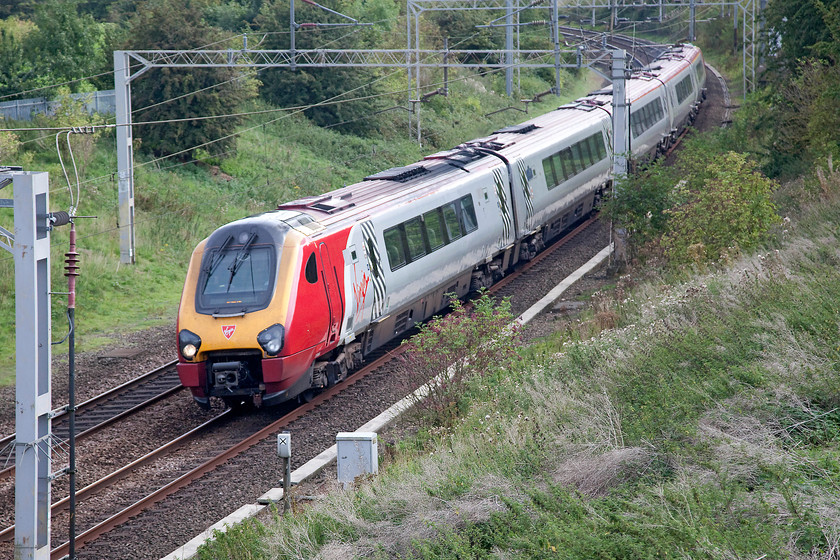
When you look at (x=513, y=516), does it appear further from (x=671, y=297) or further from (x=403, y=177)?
(x=403, y=177)

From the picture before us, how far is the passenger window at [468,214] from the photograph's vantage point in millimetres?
17953

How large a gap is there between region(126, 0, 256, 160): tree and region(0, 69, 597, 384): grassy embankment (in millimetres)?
614

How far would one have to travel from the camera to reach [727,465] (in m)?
6.98

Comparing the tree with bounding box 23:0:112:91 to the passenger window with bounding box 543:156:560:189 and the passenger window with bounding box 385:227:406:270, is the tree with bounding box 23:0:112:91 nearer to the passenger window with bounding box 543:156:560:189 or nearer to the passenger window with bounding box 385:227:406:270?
the passenger window with bounding box 543:156:560:189

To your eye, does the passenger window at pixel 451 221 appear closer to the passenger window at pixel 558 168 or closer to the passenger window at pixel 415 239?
the passenger window at pixel 415 239

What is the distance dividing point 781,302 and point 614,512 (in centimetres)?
459

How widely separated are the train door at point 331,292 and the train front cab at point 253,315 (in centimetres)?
8

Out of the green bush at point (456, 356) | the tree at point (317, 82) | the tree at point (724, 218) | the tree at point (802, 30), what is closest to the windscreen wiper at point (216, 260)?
the green bush at point (456, 356)

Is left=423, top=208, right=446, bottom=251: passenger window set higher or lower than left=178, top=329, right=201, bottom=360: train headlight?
higher

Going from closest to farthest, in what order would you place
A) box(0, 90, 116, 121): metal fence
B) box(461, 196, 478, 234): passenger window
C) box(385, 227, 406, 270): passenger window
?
1. box(385, 227, 406, 270): passenger window
2. box(461, 196, 478, 234): passenger window
3. box(0, 90, 116, 121): metal fence

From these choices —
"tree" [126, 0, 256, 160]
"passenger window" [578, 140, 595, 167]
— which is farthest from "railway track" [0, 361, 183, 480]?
"tree" [126, 0, 256, 160]

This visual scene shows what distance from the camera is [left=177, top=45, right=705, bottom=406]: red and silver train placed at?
12891 millimetres

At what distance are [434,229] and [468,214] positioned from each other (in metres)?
1.45

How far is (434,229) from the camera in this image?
16.9m
